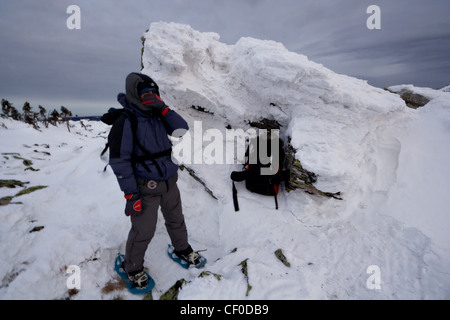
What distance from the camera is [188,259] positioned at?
185 inches

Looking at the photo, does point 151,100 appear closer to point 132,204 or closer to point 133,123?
point 133,123

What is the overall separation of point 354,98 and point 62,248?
803 cm

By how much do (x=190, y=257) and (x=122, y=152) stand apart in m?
2.83

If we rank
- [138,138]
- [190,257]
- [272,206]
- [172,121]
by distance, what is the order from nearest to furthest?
[138,138]
[172,121]
[190,257]
[272,206]

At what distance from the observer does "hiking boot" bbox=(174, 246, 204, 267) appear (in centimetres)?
466

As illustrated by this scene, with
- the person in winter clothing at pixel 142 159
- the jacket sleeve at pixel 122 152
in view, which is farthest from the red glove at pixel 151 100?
the jacket sleeve at pixel 122 152

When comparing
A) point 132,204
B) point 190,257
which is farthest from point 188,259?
point 132,204

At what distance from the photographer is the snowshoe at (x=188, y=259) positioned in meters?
4.64

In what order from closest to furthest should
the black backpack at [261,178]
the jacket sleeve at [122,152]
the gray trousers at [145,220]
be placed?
the jacket sleeve at [122,152] → the gray trousers at [145,220] → the black backpack at [261,178]

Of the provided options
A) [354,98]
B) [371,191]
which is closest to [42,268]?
[371,191]

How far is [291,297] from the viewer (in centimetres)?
347

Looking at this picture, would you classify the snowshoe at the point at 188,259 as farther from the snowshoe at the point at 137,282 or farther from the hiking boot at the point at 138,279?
the hiking boot at the point at 138,279

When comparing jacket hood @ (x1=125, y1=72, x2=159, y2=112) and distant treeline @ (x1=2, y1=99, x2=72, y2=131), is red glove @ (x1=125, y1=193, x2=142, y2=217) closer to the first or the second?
jacket hood @ (x1=125, y1=72, x2=159, y2=112)
